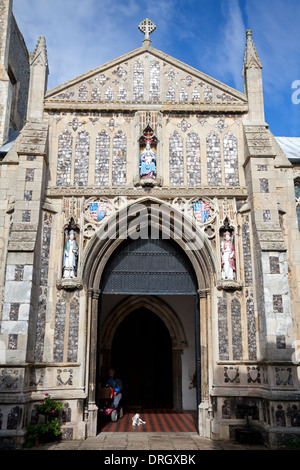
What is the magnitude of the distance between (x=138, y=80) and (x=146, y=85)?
0.30 m

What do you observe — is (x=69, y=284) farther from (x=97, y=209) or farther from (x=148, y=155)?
(x=148, y=155)

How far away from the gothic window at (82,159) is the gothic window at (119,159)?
759mm

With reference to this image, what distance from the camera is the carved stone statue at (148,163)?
12234 millimetres

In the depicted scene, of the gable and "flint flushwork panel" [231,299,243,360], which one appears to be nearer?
"flint flushwork panel" [231,299,243,360]

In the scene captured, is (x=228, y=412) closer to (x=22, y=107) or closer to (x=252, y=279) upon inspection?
(x=252, y=279)

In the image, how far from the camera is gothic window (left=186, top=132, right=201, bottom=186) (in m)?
12.3

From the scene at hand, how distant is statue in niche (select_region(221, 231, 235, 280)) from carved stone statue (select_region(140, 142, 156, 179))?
264 cm

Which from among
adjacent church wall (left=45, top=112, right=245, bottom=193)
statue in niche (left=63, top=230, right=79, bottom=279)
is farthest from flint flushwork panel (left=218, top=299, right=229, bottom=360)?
statue in niche (left=63, top=230, right=79, bottom=279)

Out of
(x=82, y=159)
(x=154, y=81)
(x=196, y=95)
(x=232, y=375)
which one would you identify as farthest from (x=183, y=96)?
(x=232, y=375)

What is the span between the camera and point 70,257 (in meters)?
11.5

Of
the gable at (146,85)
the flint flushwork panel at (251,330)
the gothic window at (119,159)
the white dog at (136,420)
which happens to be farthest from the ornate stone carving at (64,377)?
the gable at (146,85)

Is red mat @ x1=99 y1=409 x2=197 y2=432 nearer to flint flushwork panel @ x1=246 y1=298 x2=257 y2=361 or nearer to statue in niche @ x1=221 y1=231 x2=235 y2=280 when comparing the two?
flint flushwork panel @ x1=246 y1=298 x2=257 y2=361

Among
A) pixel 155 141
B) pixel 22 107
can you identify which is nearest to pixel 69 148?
pixel 155 141

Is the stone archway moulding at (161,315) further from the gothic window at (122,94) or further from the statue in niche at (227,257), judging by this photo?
the gothic window at (122,94)
